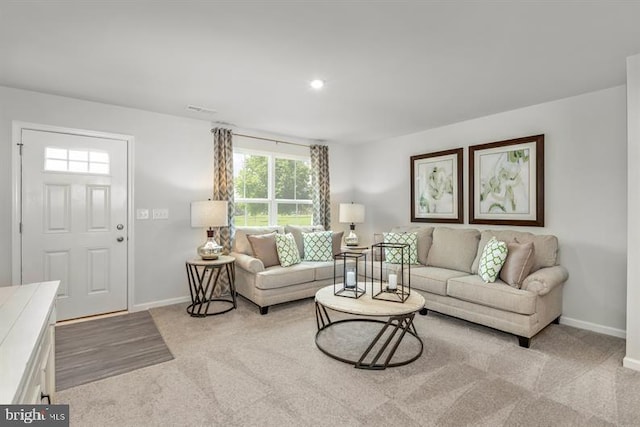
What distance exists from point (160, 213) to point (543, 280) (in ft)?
13.5

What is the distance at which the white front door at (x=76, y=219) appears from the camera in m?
3.20

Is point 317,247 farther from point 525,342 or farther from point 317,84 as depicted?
point 525,342

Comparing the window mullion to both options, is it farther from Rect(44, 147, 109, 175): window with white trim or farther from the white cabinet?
the white cabinet

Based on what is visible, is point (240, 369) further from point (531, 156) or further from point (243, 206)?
point (531, 156)

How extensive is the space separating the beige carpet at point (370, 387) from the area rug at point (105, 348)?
0.43 ft

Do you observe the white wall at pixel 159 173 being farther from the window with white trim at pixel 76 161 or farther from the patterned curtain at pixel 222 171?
the window with white trim at pixel 76 161

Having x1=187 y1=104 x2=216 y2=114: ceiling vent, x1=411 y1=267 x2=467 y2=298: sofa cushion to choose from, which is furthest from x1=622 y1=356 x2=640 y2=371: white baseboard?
x1=187 y1=104 x2=216 y2=114: ceiling vent

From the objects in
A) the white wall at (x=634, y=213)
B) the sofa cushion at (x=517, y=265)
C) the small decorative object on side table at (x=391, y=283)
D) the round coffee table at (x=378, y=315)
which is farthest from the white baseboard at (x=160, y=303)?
the white wall at (x=634, y=213)

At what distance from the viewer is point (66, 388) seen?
2.13 meters

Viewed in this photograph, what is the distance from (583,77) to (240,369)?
148 inches

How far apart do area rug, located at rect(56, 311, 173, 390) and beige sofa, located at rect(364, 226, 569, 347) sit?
2.67 metres

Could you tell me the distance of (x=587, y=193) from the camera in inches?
125

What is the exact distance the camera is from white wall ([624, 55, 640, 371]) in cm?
238

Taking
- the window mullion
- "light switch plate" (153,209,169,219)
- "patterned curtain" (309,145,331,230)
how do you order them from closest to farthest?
"light switch plate" (153,209,169,219) < the window mullion < "patterned curtain" (309,145,331,230)
